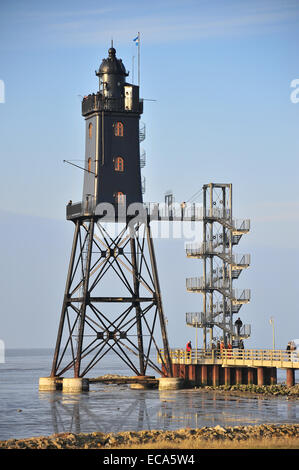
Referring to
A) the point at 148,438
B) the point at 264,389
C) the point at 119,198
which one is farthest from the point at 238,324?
the point at 148,438

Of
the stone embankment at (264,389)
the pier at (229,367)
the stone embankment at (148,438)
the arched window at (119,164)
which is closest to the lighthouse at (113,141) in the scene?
the arched window at (119,164)

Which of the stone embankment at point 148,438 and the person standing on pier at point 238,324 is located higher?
the person standing on pier at point 238,324

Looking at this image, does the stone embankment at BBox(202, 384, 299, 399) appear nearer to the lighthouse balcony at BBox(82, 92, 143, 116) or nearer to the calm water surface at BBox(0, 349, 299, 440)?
the calm water surface at BBox(0, 349, 299, 440)

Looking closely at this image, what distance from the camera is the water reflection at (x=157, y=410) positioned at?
46031 millimetres

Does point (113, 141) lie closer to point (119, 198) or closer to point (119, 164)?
point (119, 164)

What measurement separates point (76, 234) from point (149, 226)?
5.17 m

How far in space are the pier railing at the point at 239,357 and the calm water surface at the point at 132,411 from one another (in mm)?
3352

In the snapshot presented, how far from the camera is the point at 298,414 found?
164 ft

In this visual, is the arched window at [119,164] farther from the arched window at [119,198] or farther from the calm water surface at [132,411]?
the calm water surface at [132,411]

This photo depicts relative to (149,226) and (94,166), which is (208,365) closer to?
(149,226)

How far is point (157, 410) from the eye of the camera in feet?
174

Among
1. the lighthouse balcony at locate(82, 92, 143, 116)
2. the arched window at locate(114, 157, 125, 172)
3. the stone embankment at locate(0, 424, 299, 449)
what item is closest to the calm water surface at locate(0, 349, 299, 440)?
the stone embankment at locate(0, 424, 299, 449)
